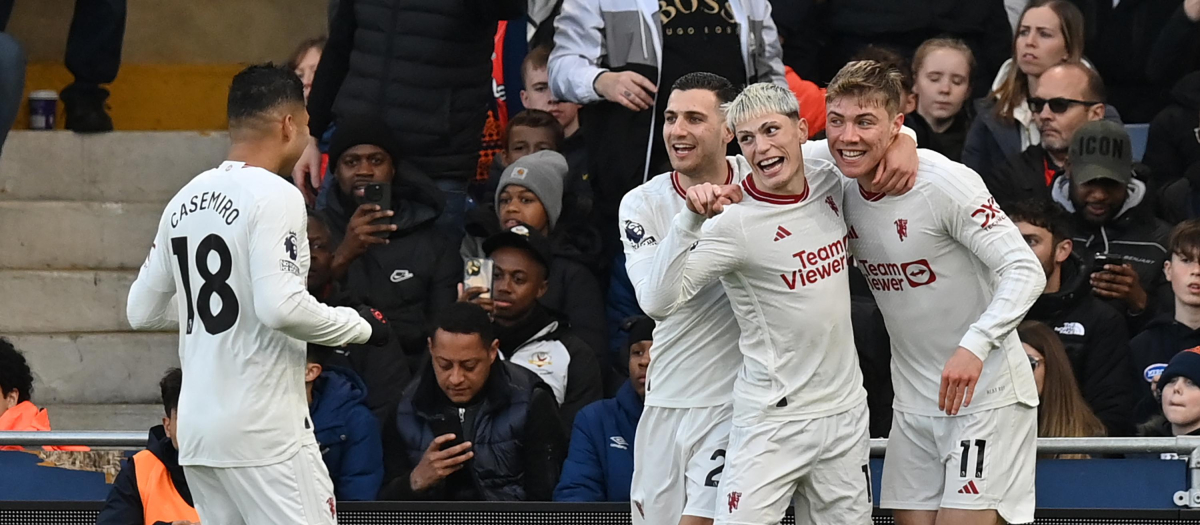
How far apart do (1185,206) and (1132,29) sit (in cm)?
141

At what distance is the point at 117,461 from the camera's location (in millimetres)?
6660

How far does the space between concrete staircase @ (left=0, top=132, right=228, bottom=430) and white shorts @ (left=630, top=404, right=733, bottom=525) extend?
10.9 feet

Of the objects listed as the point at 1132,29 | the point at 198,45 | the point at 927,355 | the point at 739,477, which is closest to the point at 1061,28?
the point at 1132,29

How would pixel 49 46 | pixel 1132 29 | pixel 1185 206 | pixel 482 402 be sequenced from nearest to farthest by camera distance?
pixel 482 402 < pixel 1185 206 < pixel 1132 29 < pixel 49 46

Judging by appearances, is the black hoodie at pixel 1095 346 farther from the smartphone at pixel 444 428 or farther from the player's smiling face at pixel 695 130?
the smartphone at pixel 444 428

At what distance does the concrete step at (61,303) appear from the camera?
8836 mm

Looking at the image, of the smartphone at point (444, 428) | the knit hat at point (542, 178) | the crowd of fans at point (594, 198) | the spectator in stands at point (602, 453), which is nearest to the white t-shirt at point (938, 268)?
the crowd of fans at point (594, 198)

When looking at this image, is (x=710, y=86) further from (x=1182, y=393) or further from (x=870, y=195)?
(x=1182, y=393)

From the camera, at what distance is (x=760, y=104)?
5.49m

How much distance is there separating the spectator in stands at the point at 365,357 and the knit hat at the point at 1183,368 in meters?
2.98

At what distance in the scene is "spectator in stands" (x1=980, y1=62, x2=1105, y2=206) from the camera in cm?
787

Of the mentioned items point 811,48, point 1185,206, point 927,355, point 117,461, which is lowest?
point 117,461

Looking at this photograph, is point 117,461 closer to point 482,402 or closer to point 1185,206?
point 482,402

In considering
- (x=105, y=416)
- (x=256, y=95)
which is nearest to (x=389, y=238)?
(x=105, y=416)
